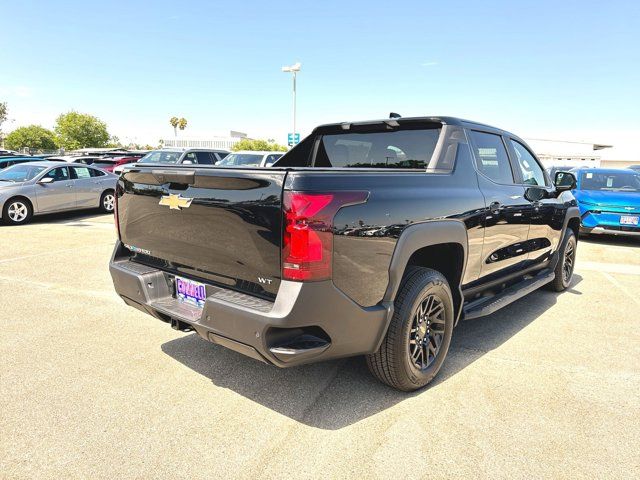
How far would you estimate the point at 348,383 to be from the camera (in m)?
3.21

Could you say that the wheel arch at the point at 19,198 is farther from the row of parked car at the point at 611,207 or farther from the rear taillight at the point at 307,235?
the row of parked car at the point at 611,207

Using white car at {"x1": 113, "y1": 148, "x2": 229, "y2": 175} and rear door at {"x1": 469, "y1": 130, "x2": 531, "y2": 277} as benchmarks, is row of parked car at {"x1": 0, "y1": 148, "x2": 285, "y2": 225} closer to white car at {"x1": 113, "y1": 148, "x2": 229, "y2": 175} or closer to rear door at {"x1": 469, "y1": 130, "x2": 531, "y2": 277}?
white car at {"x1": 113, "y1": 148, "x2": 229, "y2": 175}

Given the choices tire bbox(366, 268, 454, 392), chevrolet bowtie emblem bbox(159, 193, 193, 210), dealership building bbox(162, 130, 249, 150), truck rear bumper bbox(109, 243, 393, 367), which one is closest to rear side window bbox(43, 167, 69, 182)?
chevrolet bowtie emblem bbox(159, 193, 193, 210)

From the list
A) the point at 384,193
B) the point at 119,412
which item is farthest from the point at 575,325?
the point at 119,412

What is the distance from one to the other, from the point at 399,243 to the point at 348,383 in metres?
1.16

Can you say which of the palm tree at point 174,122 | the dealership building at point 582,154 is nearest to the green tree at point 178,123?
the palm tree at point 174,122

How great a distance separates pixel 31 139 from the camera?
242 feet

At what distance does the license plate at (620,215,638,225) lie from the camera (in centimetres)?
890

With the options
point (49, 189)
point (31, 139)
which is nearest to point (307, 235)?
point (49, 189)

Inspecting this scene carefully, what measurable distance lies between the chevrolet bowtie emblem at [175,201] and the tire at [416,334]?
1473mm

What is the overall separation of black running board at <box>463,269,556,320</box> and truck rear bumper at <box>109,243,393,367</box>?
3.98 feet

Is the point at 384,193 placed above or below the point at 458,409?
above

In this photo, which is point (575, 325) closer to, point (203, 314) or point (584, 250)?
point (203, 314)

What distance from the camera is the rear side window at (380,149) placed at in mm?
3695
